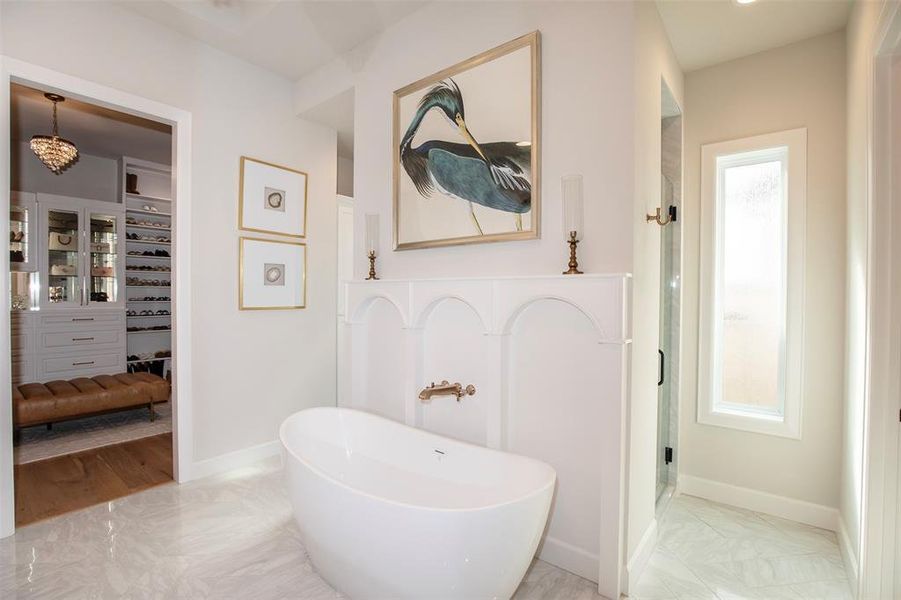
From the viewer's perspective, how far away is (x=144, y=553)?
2.00 meters

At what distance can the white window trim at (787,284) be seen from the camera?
2.36m

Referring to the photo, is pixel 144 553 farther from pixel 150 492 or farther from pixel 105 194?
pixel 105 194

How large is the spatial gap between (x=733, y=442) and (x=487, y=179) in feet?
7.36

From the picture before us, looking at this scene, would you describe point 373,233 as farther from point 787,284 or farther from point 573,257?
point 787,284

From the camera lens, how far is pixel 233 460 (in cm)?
303

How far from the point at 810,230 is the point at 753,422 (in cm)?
117

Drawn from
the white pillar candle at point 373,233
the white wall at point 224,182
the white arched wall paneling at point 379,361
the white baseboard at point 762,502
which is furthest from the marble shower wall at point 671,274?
the white wall at point 224,182

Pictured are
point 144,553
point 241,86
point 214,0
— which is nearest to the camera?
point 144,553

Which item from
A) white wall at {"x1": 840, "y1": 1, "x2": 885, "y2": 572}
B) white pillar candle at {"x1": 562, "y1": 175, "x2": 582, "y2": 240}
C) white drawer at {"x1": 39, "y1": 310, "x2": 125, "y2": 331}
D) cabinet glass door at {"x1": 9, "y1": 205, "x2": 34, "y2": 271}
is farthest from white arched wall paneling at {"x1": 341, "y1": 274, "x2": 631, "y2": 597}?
cabinet glass door at {"x1": 9, "y1": 205, "x2": 34, "y2": 271}

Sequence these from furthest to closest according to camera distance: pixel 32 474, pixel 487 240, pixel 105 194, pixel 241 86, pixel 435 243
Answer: pixel 105 194 → pixel 241 86 → pixel 32 474 → pixel 435 243 → pixel 487 240

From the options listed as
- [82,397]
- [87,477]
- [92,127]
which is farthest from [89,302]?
[87,477]

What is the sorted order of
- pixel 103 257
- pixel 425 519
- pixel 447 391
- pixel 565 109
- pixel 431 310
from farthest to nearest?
pixel 103 257 < pixel 431 310 < pixel 447 391 < pixel 565 109 < pixel 425 519

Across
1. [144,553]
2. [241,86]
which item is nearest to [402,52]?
[241,86]

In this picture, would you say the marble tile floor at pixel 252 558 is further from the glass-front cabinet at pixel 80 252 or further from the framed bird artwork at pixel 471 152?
the glass-front cabinet at pixel 80 252
